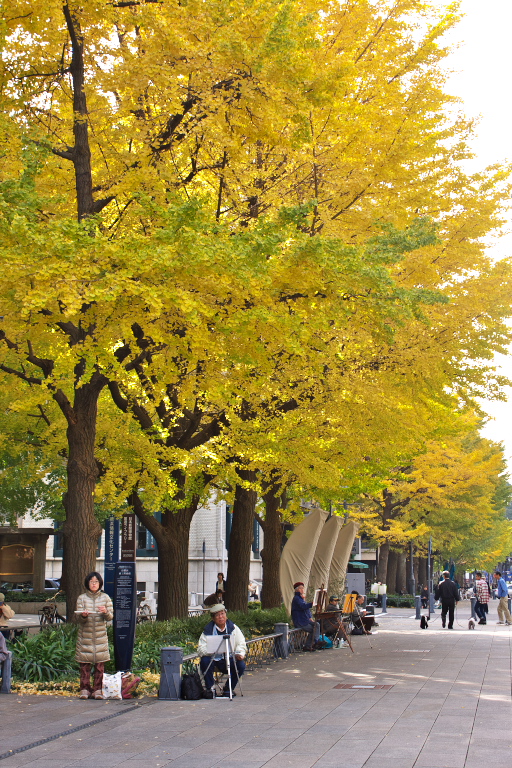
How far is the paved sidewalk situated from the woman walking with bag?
34 centimetres

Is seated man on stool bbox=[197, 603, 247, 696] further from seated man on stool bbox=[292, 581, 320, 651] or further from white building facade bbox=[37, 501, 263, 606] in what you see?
white building facade bbox=[37, 501, 263, 606]

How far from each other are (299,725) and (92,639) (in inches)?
132

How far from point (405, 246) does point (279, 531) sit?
1427 cm

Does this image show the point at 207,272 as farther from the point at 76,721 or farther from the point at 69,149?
the point at 76,721

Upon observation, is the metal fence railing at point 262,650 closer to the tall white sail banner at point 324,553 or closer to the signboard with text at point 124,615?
the signboard with text at point 124,615

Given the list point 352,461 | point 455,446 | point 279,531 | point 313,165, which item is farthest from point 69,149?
point 455,446

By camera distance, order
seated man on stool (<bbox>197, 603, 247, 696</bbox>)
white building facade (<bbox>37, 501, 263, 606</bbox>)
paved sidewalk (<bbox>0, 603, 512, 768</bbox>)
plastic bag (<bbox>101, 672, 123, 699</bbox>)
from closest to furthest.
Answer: paved sidewalk (<bbox>0, 603, 512, 768</bbox>)
plastic bag (<bbox>101, 672, 123, 699</bbox>)
seated man on stool (<bbox>197, 603, 247, 696</bbox>)
white building facade (<bbox>37, 501, 263, 606</bbox>)

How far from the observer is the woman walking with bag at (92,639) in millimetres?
11789

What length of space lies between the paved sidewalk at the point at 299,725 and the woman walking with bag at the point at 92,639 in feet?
1.12

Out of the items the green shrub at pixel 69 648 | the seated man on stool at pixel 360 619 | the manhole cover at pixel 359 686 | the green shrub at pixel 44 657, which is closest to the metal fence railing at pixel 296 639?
the seated man on stool at pixel 360 619

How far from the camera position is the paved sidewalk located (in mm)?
8031

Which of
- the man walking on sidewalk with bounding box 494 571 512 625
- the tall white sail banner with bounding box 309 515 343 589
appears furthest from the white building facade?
the tall white sail banner with bounding box 309 515 343 589

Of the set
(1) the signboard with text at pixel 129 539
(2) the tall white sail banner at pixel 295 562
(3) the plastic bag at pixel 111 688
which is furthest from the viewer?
(2) the tall white sail banner at pixel 295 562

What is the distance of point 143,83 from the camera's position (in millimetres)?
11578
